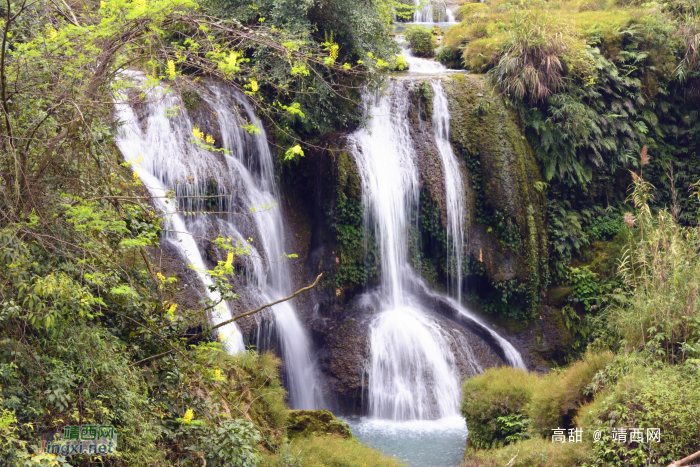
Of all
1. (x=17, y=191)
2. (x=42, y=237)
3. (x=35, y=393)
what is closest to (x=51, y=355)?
(x=35, y=393)

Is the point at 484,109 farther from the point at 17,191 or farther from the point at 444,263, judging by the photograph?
the point at 17,191

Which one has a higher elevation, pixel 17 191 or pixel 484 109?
pixel 484 109

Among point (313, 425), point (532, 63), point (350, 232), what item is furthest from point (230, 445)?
point (532, 63)

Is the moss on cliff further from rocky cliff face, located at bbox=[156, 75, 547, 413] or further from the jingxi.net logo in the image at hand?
the jingxi.net logo

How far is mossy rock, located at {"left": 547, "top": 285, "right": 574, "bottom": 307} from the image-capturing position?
1292 centimetres

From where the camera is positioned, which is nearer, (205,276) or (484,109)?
(205,276)

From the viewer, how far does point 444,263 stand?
12.3m

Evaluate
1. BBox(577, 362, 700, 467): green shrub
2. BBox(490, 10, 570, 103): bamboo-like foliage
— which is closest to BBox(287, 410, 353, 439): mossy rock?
BBox(577, 362, 700, 467): green shrub

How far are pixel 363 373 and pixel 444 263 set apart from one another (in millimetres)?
3109

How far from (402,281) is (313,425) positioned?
521 cm

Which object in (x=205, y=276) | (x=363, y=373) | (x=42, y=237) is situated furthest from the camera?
(x=363, y=373)

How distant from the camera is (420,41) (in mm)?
15984

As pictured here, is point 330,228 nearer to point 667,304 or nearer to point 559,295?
point 559,295

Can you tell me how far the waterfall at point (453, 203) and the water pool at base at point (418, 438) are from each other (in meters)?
3.24
